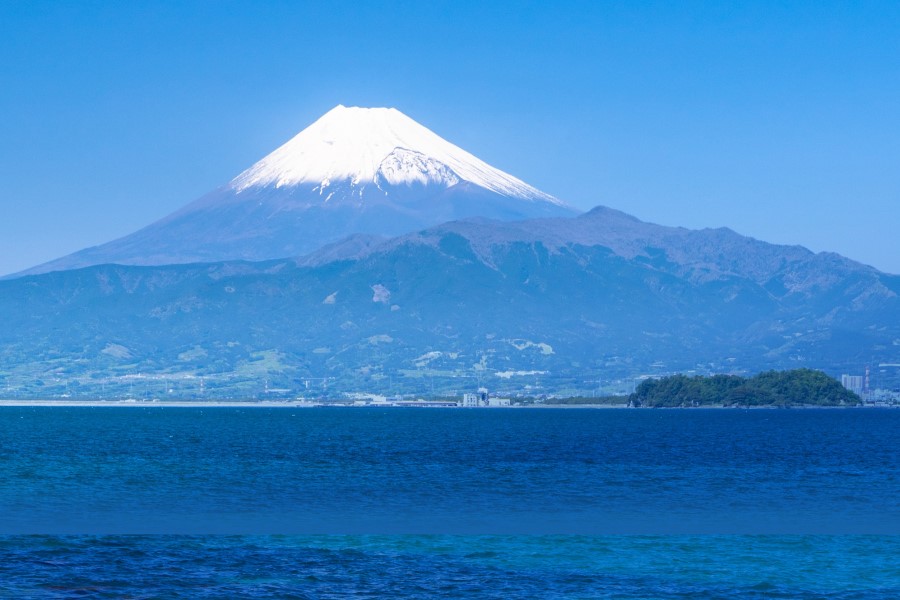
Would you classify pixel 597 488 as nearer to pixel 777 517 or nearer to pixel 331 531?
pixel 777 517

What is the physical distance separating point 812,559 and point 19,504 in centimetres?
2889

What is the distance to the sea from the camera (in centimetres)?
3210

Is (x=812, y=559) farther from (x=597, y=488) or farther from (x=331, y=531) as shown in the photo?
(x=597, y=488)

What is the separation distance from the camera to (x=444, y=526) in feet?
143

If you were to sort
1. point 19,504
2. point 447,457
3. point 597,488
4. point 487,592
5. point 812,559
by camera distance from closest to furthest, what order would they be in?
point 487,592 < point 812,559 < point 19,504 < point 597,488 < point 447,457

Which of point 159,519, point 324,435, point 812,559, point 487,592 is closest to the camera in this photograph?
point 487,592

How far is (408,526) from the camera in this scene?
142 feet

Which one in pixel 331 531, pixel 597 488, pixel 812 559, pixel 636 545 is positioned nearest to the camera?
pixel 812 559

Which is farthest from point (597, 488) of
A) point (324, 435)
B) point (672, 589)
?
point (324, 435)

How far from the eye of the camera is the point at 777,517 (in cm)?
4731

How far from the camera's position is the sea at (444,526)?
3210cm

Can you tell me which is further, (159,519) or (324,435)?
(324,435)

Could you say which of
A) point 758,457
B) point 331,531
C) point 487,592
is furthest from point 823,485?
point 487,592

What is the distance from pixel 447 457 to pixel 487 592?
171 feet
